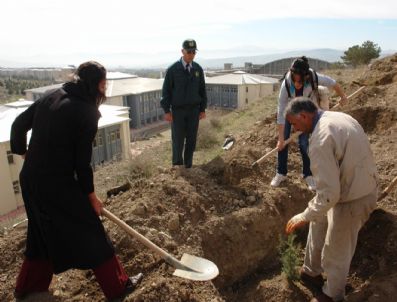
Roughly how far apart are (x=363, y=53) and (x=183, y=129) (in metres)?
19.6

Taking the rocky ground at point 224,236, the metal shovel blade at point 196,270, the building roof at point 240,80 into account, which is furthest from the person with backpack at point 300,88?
the building roof at point 240,80

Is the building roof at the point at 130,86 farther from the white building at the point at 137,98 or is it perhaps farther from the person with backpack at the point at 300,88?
the person with backpack at the point at 300,88

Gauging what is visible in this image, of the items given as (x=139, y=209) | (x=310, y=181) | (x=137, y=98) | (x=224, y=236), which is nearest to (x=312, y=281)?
(x=224, y=236)

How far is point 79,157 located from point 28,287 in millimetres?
1234

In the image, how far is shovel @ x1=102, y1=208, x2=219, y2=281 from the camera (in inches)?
117

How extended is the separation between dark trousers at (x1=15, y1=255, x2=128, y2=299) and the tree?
21045mm

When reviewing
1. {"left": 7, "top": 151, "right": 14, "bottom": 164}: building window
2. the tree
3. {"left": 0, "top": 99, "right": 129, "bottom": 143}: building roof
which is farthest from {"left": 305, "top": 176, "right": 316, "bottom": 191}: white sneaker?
the tree

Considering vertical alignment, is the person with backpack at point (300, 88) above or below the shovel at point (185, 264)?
above

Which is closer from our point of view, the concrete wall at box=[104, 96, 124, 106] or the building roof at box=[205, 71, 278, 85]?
the concrete wall at box=[104, 96, 124, 106]

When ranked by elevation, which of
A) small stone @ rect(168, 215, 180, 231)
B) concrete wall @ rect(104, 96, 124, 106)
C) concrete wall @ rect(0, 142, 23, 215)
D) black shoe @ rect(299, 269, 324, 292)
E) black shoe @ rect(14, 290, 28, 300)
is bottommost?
concrete wall @ rect(0, 142, 23, 215)

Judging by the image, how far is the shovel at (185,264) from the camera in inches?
117

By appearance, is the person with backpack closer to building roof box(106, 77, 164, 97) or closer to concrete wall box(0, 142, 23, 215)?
concrete wall box(0, 142, 23, 215)

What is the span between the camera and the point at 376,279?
10.6 feet

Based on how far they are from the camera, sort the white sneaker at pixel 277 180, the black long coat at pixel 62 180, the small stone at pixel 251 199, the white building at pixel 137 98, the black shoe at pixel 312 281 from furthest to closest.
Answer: the white building at pixel 137 98 → the white sneaker at pixel 277 180 → the small stone at pixel 251 199 → the black shoe at pixel 312 281 → the black long coat at pixel 62 180
